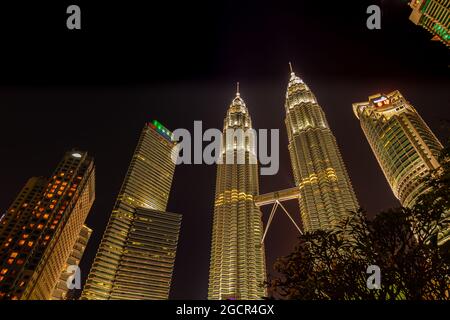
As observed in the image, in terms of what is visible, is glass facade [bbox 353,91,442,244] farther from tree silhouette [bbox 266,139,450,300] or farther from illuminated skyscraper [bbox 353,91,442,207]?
tree silhouette [bbox 266,139,450,300]

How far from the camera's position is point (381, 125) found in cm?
11225

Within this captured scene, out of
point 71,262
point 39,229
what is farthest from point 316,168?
point 71,262

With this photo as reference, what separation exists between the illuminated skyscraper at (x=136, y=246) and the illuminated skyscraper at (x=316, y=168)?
197ft

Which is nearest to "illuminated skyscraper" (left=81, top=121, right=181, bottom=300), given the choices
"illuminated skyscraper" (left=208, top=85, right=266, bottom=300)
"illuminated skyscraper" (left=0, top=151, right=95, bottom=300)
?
"illuminated skyscraper" (left=0, top=151, right=95, bottom=300)

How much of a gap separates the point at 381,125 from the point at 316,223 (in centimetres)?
4227

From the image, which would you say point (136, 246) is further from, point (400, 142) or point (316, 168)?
point (400, 142)

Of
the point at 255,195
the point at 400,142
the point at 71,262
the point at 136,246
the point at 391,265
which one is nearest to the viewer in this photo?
the point at 391,265

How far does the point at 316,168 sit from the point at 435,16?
58.8m

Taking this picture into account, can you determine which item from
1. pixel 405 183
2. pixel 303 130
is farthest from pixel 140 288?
pixel 405 183

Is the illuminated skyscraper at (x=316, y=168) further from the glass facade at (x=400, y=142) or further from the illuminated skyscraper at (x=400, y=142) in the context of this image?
the glass facade at (x=400, y=142)

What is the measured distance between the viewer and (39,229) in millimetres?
92438

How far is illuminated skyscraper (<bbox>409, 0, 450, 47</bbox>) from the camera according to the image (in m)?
76.1
